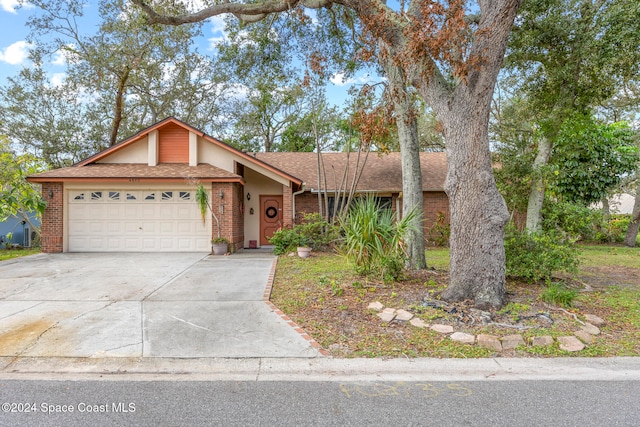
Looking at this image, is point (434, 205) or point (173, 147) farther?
point (434, 205)

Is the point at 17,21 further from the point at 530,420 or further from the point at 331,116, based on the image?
the point at 530,420

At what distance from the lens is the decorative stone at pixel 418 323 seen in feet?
15.3

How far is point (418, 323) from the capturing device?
4.72m

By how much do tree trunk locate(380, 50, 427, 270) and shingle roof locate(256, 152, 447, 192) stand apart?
626cm

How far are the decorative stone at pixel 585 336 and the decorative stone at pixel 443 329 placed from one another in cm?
146

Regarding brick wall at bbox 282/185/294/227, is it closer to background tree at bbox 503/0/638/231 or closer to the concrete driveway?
the concrete driveway

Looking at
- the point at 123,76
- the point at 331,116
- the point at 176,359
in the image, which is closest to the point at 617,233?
the point at 331,116

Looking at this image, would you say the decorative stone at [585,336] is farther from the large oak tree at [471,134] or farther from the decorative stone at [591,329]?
the large oak tree at [471,134]

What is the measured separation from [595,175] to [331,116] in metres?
14.0

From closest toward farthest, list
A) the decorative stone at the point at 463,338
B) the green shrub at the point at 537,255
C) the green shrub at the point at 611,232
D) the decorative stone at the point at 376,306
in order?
the decorative stone at the point at 463,338 → the decorative stone at the point at 376,306 → the green shrub at the point at 537,255 → the green shrub at the point at 611,232

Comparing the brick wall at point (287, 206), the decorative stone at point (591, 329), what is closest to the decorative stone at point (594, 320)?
the decorative stone at point (591, 329)

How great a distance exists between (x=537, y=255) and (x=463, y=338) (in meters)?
3.04

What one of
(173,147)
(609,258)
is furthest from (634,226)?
(173,147)

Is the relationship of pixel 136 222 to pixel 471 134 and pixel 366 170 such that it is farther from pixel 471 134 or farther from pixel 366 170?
pixel 471 134
